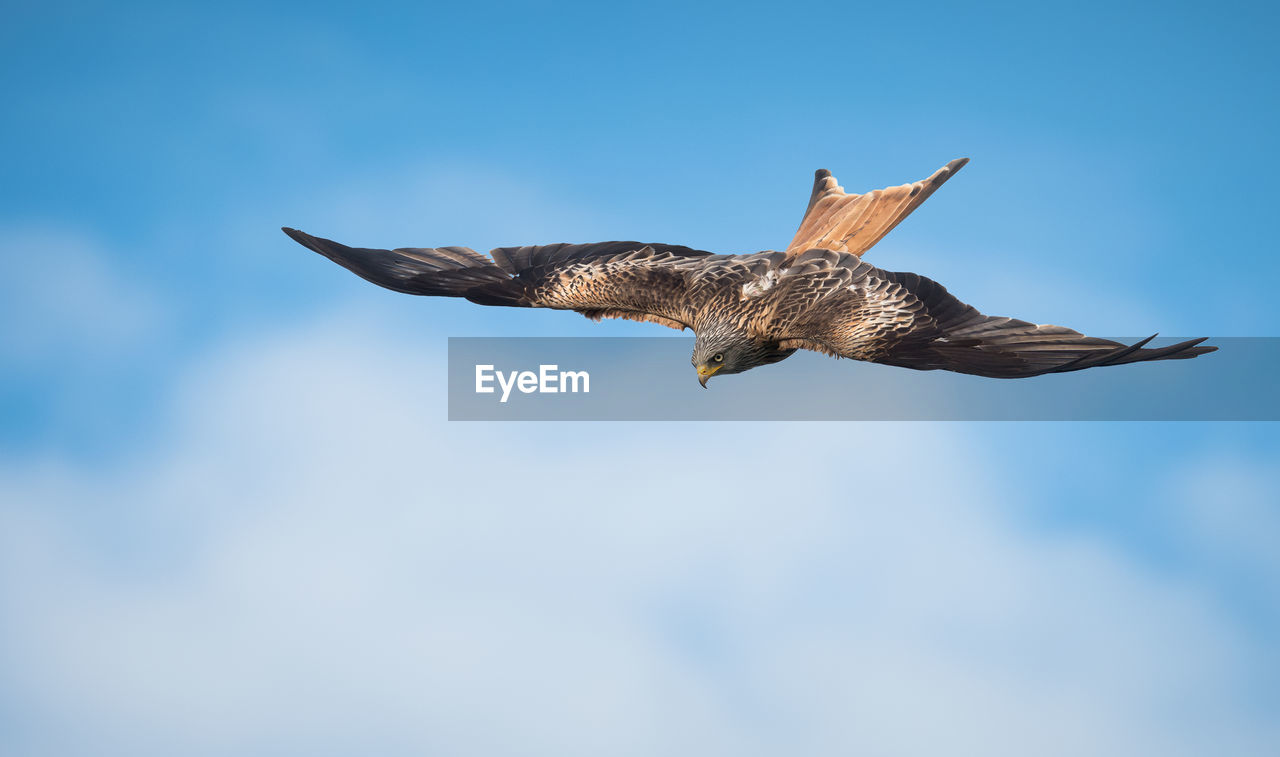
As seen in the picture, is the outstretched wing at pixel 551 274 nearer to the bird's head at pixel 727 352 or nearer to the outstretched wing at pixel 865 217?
the bird's head at pixel 727 352

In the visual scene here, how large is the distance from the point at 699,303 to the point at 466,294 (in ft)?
10.3

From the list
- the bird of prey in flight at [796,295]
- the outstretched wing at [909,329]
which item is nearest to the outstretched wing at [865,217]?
the bird of prey in flight at [796,295]

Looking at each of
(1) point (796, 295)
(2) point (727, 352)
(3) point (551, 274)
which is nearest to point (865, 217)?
(1) point (796, 295)

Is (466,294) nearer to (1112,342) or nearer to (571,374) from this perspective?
(571,374)

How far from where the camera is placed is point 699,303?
39.8 ft

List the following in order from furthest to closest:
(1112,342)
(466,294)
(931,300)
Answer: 1. (466,294)
2. (931,300)
3. (1112,342)

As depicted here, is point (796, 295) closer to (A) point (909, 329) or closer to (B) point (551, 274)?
(A) point (909, 329)

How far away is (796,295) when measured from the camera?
11.6m

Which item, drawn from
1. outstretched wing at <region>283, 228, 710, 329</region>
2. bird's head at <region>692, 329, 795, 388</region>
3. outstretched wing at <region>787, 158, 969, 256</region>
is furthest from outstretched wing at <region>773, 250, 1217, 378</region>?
outstretched wing at <region>283, 228, 710, 329</region>

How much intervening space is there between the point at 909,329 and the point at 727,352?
184 cm

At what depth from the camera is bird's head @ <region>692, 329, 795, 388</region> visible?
11.6m

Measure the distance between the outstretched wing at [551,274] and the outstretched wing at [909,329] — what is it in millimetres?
1401

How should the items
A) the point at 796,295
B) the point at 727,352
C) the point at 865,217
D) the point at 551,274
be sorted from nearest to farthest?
1. the point at 796,295
2. the point at 727,352
3. the point at 865,217
4. the point at 551,274

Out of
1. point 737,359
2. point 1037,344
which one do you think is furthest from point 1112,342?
point 737,359
